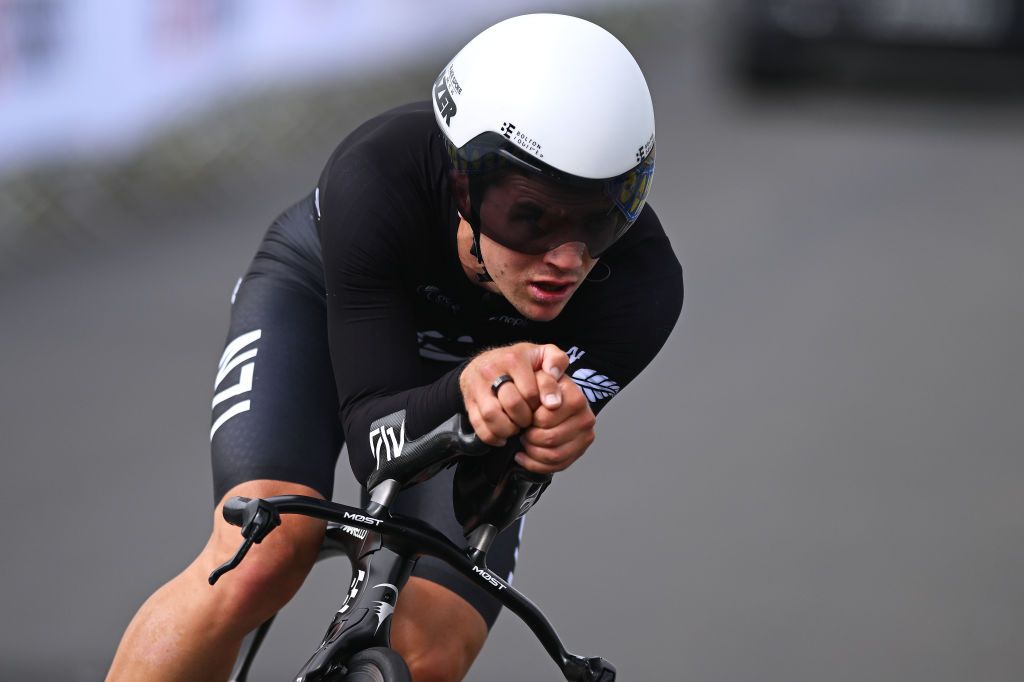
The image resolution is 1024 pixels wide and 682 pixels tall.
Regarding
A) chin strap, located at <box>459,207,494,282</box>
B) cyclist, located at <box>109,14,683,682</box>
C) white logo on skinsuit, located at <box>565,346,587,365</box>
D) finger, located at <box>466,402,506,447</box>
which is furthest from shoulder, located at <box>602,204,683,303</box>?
finger, located at <box>466,402,506,447</box>

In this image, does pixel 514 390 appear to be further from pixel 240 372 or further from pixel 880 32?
pixel 880 32

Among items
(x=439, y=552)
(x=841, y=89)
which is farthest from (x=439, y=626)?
(x=841, y=89)

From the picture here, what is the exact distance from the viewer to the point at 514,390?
7.98 ft

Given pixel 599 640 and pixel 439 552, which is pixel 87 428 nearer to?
pixel 599 640

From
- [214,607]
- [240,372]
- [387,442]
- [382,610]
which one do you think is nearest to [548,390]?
[387,442]

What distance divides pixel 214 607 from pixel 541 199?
1084mm

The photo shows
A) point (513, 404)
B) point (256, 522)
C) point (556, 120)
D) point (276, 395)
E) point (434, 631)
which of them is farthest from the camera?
point (276, 395)

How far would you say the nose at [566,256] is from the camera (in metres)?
2.82

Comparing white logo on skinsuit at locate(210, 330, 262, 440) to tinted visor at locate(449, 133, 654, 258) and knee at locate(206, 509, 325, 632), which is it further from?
tinted visor at locate(449, 133, 654, 258)

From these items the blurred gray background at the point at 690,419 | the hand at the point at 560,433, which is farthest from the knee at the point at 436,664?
the blurred gray background at the point at 690,419

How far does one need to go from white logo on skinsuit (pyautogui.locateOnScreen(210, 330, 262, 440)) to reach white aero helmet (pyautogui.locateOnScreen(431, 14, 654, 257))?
0.78 meters

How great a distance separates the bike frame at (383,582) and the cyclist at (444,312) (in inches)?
5.8

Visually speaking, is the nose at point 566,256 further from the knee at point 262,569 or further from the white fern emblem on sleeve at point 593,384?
the knee at point 262,569

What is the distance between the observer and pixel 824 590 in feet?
19.6
